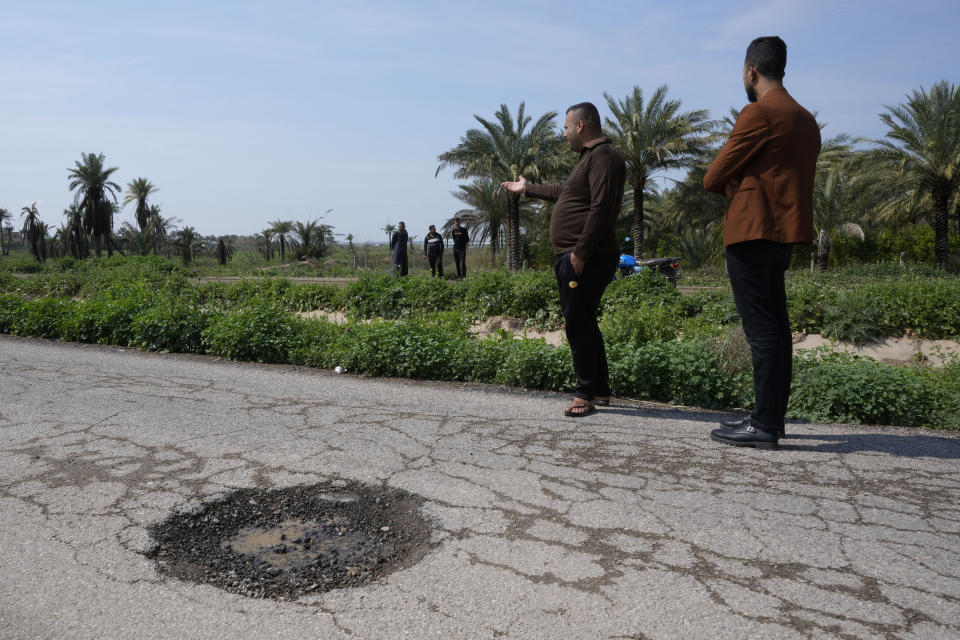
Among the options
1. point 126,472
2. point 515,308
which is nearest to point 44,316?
point 515,308

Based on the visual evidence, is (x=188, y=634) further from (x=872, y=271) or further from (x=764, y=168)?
(x=872, y=271)

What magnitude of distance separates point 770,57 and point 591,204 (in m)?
1.38

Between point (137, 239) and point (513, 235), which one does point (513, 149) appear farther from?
point (137, 239)

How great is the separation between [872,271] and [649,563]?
2837 centimetres

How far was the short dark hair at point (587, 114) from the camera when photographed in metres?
4.88

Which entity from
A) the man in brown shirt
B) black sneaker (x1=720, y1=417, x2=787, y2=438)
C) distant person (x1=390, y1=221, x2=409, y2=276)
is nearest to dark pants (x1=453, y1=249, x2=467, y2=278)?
distant person (x1=390, y1=221, x2=409, y2=276)

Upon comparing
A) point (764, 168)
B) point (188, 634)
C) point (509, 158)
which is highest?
point (509, 158)

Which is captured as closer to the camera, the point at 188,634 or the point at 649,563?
the point at 188,634

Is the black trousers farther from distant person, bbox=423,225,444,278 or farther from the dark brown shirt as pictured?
distant person, bbox=423,225,444,278

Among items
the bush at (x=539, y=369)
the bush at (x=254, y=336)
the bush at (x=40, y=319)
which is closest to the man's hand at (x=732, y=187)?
the bush at (x=539, y=369)

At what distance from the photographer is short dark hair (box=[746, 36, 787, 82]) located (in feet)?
13.1

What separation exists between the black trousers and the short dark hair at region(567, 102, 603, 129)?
1.42m

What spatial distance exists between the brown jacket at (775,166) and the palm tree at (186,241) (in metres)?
70.5

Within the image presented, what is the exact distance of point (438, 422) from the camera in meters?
4.87
